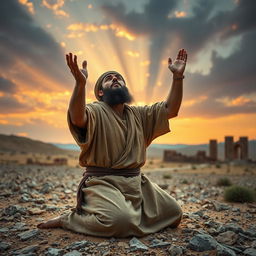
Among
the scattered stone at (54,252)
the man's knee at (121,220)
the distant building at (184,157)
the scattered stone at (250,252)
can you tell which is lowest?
the scattered stone at (54,252)

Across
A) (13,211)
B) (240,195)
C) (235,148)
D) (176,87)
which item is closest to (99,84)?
(176,87)

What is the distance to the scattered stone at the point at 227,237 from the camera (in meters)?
3.27

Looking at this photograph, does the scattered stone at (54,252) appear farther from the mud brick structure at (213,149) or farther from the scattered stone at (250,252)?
the mud brick structure at (213,149)

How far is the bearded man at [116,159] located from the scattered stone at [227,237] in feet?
2.16

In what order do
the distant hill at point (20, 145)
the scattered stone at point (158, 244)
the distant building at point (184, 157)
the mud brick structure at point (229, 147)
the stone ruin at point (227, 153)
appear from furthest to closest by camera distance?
the distant hill at point (20, 145)
the distant building at point (184, 157)
the mud brick structure at point (229, 147)
the stone ruin at point (227, 153)
the scattered stone at point (158, 244)

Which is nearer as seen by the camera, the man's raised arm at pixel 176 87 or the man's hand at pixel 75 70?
the man's hand at pixel 75 70

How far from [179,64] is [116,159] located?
5.70ft

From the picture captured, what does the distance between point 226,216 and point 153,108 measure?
2.52 meters

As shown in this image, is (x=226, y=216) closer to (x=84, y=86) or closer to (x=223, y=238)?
(x=223, y=238)

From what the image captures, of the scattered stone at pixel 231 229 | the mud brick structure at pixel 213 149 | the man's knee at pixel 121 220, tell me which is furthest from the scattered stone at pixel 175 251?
the mud brick structure at pixel 213 149

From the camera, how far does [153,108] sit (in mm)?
4211

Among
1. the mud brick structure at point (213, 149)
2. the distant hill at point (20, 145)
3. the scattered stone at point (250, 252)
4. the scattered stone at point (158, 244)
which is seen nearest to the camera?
the scattered stone at point (250, 252)

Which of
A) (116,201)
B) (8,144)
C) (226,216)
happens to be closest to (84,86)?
(116,201)

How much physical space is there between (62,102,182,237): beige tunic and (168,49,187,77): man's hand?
564 millimetres
